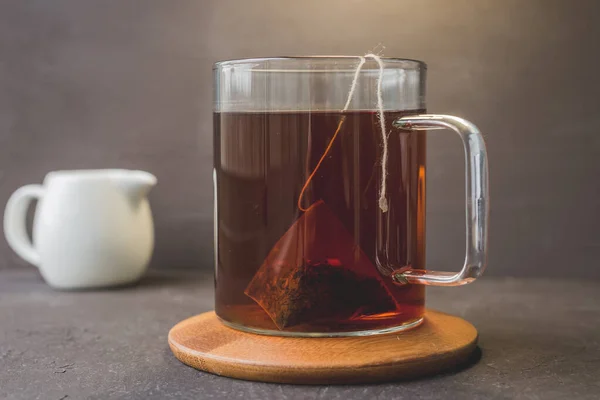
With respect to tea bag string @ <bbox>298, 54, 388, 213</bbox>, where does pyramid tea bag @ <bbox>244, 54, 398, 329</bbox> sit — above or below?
below

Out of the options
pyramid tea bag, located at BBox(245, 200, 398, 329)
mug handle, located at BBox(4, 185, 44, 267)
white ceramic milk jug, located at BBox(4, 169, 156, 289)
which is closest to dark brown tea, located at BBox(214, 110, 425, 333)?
pyramid tea bag, located at BBox(245, 200, 398, 329)

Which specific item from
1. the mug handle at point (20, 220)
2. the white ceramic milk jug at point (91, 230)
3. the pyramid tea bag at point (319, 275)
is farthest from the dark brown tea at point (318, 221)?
the mug handle at point (20, 220)

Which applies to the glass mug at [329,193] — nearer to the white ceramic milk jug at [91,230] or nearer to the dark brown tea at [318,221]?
the dark brown tea at [318,221]

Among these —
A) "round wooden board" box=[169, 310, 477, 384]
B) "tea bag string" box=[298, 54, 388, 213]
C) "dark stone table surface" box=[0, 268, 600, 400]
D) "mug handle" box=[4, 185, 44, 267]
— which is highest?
"tea bag string" box=[298, 54, 388, 213]

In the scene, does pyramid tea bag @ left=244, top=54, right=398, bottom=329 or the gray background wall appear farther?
the gray background wall

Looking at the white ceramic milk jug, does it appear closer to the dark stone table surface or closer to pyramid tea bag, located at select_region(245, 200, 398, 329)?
the dark stone table surface

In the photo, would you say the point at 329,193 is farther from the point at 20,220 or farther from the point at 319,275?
the point at 20,220

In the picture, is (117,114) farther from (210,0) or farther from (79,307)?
(79,307)
